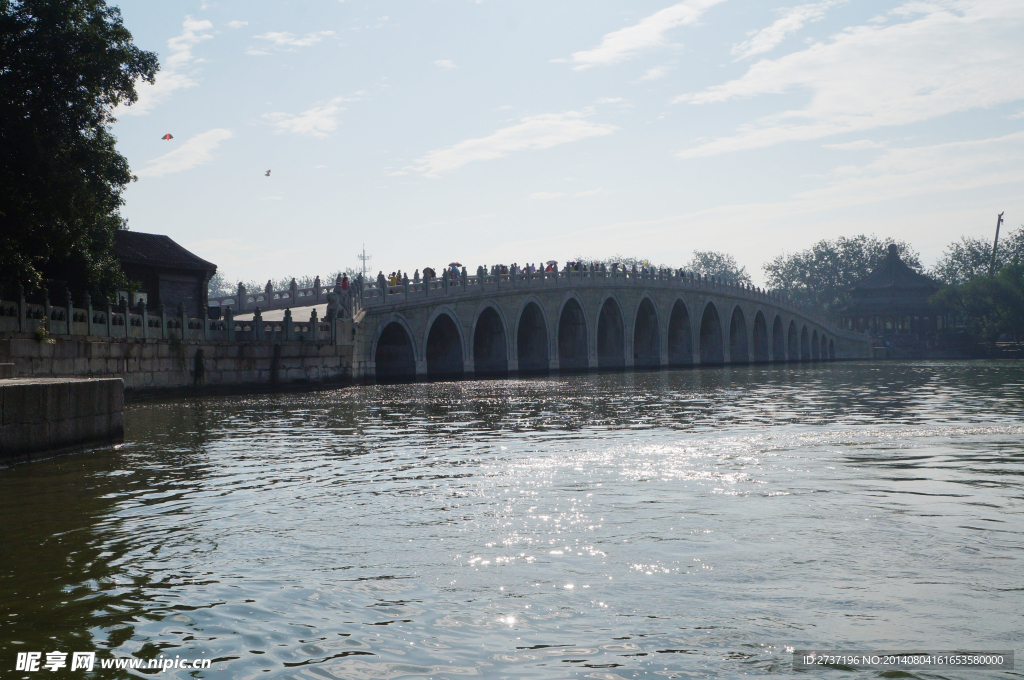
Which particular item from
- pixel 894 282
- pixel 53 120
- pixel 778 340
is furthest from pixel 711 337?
pixel 53 120

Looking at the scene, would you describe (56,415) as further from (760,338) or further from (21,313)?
(760,338)

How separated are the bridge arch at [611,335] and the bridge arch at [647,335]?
2076 millimetres

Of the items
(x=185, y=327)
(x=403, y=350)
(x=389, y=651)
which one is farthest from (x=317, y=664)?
(x=403, y=350)

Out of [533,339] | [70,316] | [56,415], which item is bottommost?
[56,415]

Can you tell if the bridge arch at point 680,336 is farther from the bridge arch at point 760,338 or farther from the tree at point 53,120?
the tree at point 53,120

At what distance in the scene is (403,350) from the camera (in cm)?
3525

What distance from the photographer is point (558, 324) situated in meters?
44.1

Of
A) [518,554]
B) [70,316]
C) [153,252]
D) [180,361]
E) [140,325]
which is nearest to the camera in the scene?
[518,554]

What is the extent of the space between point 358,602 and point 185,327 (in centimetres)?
2218

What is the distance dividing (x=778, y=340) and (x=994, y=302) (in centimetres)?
1777

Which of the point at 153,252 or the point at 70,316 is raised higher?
the point at 153,252

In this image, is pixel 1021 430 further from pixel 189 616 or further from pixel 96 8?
pixel 96 8

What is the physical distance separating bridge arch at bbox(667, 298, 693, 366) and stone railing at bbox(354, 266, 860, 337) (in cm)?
169

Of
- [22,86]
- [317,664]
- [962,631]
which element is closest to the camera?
[317,664]
